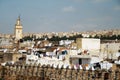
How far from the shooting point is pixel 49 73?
18.5m

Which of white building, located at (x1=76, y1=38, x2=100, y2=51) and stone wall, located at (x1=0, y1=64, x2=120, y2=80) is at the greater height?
white building, located at (x1=76, y1=38, x2=100, y2=51)

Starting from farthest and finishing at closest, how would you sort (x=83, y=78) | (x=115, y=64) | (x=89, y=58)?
(x=89, y=58) < (x=115, y=64) < (x=83, y=78)

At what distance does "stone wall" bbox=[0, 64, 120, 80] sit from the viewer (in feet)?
53.6

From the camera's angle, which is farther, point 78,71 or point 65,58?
point 65,58

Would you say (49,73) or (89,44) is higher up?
(89,44)

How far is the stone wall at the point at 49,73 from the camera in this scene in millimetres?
16328

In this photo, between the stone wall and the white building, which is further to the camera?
the white building

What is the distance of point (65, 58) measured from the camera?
906 inches

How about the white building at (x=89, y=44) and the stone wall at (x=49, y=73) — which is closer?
the stone wall at (x=49, y=73)

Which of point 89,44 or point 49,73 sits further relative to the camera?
point 89,44

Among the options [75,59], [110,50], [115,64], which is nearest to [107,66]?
[115,64]

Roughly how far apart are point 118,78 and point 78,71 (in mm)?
2299

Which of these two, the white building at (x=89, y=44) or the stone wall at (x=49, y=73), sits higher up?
the white building at (x=89, y=44)

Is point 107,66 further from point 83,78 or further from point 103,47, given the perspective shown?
point 103,47
